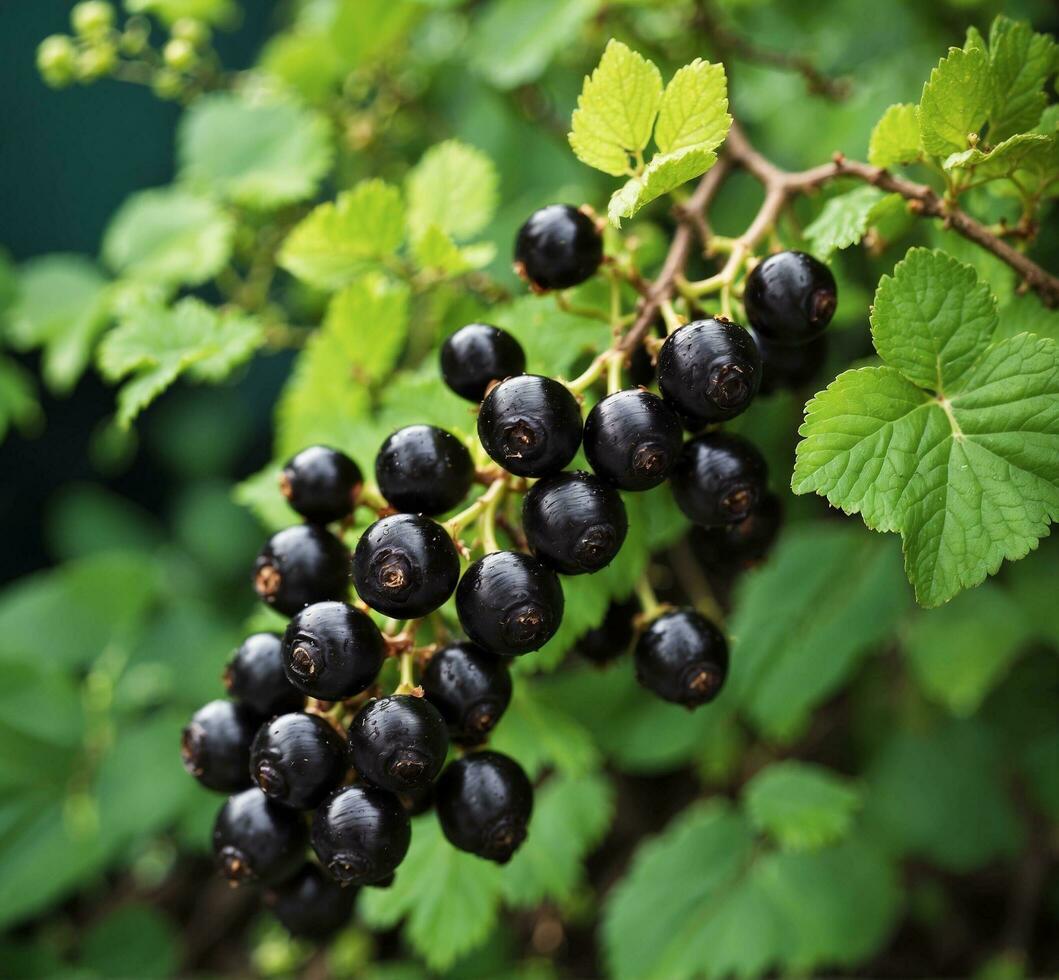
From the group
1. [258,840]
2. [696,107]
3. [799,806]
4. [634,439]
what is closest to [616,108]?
[696,107]

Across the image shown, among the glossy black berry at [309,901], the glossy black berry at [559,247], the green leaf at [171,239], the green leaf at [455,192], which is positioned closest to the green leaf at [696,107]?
the glossy black berry at [559,247]

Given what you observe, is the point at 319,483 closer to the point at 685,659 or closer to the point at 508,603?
the point at 508,603

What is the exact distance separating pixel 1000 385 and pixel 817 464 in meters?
0.22

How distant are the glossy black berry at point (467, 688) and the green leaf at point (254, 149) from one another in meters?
1.11

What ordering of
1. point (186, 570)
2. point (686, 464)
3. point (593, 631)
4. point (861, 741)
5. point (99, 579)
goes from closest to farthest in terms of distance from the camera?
point (686, 464), point (593, 631), point (99, 579), point (861, 741), point (186, 570)

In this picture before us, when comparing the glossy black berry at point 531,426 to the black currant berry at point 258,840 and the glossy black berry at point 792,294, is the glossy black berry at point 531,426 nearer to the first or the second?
the glossy black berry at point 792,294

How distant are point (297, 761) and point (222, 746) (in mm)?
163

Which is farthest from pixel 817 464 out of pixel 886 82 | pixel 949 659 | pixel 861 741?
pixel 861 741

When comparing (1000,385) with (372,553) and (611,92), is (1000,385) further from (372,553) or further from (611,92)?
(372,553)

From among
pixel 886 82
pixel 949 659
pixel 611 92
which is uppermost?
pixel 611 92

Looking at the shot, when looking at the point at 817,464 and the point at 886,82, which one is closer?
the point at 817,464

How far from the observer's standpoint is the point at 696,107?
3.20 feet

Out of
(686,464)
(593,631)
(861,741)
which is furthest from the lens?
(861,741)

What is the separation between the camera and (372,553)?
2.93ft
